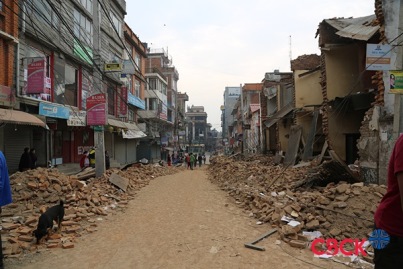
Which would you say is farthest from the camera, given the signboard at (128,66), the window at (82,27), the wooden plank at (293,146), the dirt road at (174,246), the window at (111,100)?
the window at (111,100)

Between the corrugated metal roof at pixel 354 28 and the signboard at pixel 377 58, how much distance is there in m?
3.19

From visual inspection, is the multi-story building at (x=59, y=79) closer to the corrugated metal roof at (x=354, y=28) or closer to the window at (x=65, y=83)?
the window at (x=65, y=83)

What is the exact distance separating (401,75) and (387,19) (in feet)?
11.7

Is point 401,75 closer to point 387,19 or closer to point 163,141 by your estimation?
point 387,19

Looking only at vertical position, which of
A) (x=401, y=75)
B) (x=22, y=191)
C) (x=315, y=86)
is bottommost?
(x=22, y=191)

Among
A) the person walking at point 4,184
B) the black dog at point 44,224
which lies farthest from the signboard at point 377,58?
the black dog at point 44,224

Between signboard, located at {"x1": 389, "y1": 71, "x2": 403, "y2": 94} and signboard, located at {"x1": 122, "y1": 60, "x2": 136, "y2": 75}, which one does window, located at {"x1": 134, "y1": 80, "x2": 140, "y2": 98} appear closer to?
signboard, located at {"x1": 122, "y1": 60, "x2": 136, "y2": 75}

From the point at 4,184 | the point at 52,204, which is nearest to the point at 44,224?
the point at 4,184

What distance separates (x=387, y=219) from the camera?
226 centimetres

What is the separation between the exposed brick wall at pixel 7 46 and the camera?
41.6ft

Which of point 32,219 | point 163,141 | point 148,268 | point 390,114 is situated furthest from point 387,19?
point 163,141

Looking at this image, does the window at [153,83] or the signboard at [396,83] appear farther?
the window at [153,83]

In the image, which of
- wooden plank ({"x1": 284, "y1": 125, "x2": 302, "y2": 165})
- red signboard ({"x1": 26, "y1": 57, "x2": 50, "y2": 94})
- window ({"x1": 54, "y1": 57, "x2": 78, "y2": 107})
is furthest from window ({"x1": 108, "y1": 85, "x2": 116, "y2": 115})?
wooden plank ({"x1": 284, "y1": 125, "x2": 302, "y2": 165})

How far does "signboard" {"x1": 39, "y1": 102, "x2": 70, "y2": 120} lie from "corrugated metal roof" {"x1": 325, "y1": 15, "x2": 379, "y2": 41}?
13.2 m
